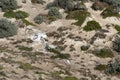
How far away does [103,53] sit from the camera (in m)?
32.6

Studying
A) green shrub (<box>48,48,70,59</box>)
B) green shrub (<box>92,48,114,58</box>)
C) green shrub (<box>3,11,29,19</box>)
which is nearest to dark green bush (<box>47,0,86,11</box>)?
green shrub (<box>3,11,29,19</box>)

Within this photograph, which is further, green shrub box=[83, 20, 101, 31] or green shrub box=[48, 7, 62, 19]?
green shrub box=[48, 7, 62, 19]

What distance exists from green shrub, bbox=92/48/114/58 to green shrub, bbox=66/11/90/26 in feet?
22.5

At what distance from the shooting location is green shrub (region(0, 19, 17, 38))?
3669 cm

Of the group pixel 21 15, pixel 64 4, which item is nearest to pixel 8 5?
pixel 21 15

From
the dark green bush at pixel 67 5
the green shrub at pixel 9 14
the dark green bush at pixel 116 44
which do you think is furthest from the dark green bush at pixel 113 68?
the green shrub at pixel 9 14

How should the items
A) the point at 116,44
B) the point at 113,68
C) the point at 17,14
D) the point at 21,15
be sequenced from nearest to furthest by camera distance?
the point at 113,68 < the point at 116,44 < the point at 21,15 < the point at 17,14

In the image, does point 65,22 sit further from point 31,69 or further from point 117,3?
point 31,69

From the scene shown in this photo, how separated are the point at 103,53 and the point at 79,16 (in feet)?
30.9

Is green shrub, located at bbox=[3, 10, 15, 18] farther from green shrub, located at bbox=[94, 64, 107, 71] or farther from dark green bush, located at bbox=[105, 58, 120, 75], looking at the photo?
dark green bush, located at bbox=[105, 58, 120, 75]

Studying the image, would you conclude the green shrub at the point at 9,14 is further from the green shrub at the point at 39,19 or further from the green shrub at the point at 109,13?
the green shrub at the point at 109,13

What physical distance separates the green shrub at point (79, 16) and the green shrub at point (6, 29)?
25.7 ft

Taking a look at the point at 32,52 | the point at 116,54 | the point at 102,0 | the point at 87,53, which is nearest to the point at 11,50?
the point at 32,52

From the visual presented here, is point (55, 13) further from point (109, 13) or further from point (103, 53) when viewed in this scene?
point (103, 53)
